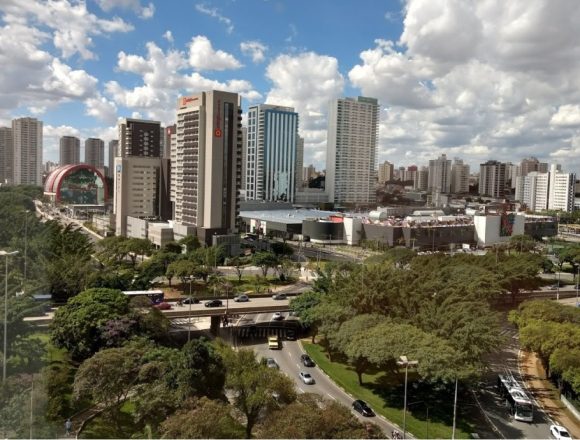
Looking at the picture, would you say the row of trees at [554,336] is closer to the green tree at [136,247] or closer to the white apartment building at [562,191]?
the green tree at [136,247]

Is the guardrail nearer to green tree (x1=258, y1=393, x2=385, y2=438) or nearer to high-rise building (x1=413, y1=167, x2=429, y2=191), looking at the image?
green tree (x1=258, y1=393, x2=385, y2=438)

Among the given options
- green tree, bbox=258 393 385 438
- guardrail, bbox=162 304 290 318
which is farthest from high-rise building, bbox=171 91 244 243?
green tree, bbox=258 393 385 438

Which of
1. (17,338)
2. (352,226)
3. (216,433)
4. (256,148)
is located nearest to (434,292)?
(216,433)

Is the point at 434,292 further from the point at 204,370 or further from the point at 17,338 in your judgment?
the point at 17,338

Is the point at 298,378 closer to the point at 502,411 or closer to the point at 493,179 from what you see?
the point at 502,411

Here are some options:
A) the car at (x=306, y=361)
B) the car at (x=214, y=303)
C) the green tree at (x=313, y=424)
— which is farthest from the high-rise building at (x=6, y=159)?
the green tree at (x=313, y=424)
